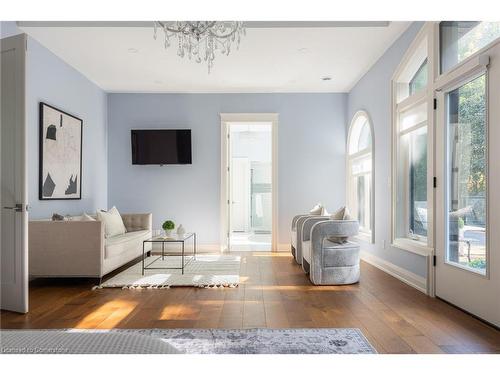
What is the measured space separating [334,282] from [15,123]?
3369mm

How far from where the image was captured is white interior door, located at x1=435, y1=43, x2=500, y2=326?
2717 millimetres

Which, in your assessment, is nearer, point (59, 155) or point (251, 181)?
point (59, 155)

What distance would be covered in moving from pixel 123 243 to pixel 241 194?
5.80 m

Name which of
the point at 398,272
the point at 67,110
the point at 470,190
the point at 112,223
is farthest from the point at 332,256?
the point at 67,110

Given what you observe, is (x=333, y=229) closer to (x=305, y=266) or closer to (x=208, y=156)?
(x=305, y=266)

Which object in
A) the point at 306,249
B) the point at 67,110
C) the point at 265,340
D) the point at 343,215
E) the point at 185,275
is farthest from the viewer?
the point at 67,110

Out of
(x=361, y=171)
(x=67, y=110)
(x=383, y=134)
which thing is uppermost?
(x=67, y=110)

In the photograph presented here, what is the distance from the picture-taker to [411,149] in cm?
439

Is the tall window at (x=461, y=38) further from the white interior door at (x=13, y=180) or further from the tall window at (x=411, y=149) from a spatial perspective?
the white interior door at (x=13, y=180)

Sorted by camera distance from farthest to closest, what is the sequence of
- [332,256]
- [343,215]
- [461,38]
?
[343,215] < [332,256] < [461,38]

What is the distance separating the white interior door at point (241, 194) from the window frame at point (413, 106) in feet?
19.6

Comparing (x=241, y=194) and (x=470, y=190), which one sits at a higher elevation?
(x=470, y=190)

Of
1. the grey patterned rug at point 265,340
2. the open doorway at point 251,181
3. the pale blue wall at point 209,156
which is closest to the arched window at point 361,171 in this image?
the pale blue wall at point 209,156
